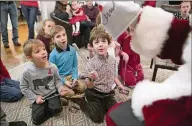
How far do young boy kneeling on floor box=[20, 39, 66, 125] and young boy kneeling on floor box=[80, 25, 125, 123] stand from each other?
0.58 feet

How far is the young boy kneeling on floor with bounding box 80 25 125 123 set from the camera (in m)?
1.31

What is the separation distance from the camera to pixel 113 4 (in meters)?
0.76

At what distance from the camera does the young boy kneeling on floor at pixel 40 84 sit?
1298 mm

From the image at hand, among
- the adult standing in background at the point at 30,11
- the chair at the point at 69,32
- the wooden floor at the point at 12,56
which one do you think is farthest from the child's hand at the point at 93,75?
the adult standing in background at the point at 30,11

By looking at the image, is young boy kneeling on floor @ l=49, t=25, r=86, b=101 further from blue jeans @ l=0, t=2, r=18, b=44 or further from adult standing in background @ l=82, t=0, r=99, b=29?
adult standing in background @ l=82, t=0, r=99, b=29

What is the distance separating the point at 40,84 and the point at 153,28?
2.67 feet

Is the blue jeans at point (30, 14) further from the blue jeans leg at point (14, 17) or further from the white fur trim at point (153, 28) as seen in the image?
the white fur trim at point (153, 28)

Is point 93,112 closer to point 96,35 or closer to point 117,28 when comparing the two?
point 96,35

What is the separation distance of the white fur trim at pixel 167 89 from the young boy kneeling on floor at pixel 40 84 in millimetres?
728

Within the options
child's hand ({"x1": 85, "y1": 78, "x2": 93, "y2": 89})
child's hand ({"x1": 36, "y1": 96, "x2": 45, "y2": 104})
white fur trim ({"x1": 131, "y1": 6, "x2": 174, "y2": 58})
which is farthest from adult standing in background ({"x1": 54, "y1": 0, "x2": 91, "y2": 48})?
white fur trim ({"x1": 131, "y1": 6, "x2": 174, "y2": 58})

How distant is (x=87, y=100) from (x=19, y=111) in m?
0.42

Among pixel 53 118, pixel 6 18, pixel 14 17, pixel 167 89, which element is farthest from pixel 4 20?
pixel 167 89

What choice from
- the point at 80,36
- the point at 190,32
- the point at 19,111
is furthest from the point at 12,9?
the point at 190,32

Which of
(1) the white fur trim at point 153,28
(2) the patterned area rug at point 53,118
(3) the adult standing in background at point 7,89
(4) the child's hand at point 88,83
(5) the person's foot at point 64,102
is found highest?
(1) the white fur trim at point 153,28
